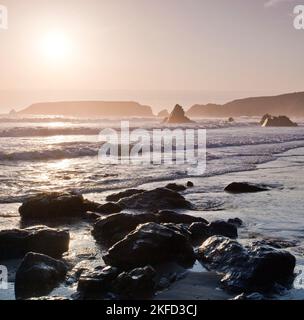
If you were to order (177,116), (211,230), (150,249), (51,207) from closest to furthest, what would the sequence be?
(150,249) → (211,230) → (51,207) → (177,116)

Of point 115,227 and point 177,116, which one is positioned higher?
point 177,116

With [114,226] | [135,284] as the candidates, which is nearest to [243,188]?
[114,226]

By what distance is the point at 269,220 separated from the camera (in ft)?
35.9

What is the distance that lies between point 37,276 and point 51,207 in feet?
16.4

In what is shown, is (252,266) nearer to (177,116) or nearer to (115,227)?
(115,227)

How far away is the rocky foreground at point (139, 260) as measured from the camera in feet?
21.6

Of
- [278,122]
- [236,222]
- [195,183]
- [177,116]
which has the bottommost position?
[195,183]

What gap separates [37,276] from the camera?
6.82m

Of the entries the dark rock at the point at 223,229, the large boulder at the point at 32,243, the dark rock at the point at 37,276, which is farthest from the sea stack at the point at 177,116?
the dark rock at the point at 37,276

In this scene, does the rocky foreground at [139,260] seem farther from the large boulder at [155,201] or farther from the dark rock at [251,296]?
the large boulder at [155,201]

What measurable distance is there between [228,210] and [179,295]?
6093 mm

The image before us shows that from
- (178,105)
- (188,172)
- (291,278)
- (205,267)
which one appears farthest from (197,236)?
(178,105)
